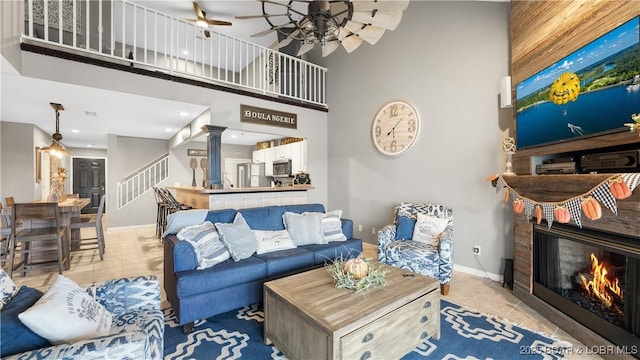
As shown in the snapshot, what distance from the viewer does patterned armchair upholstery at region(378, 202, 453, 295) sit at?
279cm

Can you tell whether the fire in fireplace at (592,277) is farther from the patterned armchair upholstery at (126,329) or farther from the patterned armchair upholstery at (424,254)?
the patterned armchair upholstery at (126,329)

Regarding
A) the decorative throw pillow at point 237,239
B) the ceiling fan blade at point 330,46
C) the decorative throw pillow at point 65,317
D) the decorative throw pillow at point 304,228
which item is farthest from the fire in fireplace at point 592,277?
the decorative throw pillow at point 65,317

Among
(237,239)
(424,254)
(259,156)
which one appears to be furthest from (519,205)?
(259,156)

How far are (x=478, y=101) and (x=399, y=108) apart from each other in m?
1.12

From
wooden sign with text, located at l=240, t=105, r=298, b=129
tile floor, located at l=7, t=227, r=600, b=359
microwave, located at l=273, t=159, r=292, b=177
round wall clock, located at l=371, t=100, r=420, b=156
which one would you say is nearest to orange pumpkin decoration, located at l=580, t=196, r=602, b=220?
tile floor, located at l=7, t=227, r=600, b=359

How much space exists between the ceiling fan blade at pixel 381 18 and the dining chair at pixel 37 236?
4195 millimetres

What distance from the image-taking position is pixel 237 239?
2629mm

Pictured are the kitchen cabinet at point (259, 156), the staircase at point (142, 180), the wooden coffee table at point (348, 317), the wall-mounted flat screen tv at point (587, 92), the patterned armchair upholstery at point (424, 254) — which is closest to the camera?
the wooden coffee table at point (348, 317)

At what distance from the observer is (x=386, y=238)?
321cm

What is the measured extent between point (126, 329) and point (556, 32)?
12.5 ft

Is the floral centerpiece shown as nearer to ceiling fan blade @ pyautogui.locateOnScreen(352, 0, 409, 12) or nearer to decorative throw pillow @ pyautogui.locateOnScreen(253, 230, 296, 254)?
decorative throw pillow @ pyautogui.locateOnScreen(253, 230, 296, 254)

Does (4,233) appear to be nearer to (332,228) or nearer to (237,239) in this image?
(237,239)

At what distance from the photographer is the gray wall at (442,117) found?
321cm

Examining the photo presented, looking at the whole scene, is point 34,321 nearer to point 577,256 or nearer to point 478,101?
point 577,256
